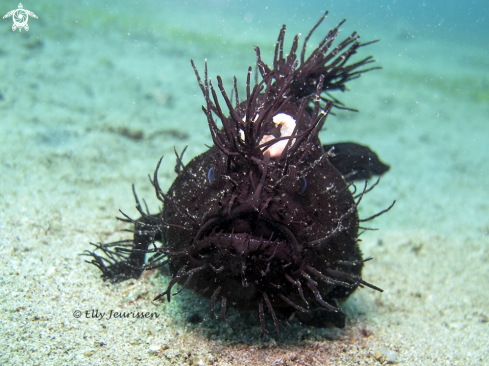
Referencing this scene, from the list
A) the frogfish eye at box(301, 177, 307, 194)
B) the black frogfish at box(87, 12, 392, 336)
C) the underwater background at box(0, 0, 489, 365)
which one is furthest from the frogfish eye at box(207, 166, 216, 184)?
the underwater background at box(0, 0, 489, 365)

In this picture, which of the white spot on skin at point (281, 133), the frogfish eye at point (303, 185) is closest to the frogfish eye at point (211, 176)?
the white spot on skin at point (281, 133)

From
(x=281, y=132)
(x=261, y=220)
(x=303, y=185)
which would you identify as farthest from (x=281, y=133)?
(x=261, y=220)

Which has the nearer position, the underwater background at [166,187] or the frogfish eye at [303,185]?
the frogfish eye at [303,185]

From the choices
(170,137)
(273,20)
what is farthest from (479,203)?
(273,20)

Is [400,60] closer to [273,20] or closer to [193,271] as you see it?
[273,20]

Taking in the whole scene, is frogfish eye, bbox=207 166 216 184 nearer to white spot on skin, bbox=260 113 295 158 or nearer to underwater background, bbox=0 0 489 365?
white spot on skin, bbox=260 113 295 158

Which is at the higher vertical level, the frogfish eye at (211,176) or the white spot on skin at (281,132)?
the white spot on skin at (281,132)

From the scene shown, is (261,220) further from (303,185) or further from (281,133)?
(281,133)

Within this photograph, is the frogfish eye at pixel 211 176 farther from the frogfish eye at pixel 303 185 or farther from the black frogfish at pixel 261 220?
the frogfish eye at pixel 303 185
